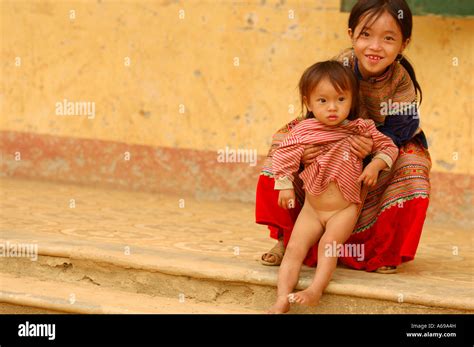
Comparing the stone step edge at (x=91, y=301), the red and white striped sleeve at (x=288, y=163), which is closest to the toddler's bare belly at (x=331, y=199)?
the red and white striped sleeve at (x=288, y=163)

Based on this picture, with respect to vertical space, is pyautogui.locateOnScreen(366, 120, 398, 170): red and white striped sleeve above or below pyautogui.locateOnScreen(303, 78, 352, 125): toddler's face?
below

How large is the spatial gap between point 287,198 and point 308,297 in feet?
1.52

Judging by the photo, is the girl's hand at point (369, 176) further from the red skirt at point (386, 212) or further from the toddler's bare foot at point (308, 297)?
the toddler's bare foot at point (308, 297)

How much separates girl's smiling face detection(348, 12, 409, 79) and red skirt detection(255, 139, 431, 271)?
0.43 meters

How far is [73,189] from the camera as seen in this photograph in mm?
7539

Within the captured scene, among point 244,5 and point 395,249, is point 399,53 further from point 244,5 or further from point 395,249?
point 244,5

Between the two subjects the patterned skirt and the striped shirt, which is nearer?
the striped shirt

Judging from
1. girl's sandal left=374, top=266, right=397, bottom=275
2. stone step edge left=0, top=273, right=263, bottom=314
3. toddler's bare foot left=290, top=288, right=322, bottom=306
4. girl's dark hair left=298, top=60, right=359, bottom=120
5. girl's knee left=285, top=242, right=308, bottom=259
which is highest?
girl's dark hair left=298, top=60, right=359, bottom=120

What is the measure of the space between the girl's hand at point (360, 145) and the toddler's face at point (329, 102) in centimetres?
12

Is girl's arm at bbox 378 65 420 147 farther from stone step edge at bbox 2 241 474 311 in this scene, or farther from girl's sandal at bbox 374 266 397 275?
stone step edge at bbox 2 241 474 311

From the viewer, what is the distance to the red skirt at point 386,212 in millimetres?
5070

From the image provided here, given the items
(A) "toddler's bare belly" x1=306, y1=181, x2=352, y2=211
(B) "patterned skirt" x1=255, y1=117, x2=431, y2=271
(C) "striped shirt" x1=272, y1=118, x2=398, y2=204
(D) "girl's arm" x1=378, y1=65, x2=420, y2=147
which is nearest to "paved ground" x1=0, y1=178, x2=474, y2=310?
(B) "patterned skirt" x1=255, y1=117, x2=431, y2=271

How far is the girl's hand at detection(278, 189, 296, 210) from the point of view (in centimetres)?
490
